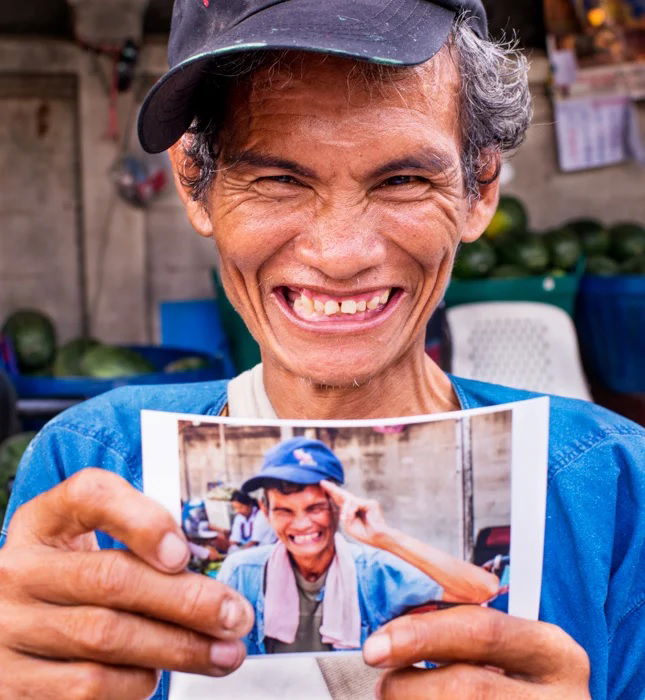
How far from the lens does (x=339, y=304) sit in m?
1.23

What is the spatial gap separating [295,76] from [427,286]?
0.33 m

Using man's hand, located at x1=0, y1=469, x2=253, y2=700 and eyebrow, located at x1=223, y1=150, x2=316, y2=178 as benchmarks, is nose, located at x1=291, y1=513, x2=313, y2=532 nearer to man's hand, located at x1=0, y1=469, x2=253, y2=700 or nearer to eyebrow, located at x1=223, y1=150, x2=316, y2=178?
man's hand, located at x1=0, y1=469, x2=253, y2=700

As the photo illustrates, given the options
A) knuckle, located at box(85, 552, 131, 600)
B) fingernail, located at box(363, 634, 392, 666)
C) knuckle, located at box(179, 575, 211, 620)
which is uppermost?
knuckle, located at box(85, 552, 131, 600)

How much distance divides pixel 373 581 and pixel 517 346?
3.31 metres

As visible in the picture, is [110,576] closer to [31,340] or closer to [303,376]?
[303,376]

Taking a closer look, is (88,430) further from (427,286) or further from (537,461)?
(537,461)

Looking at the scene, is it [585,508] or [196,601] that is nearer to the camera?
[196,601]

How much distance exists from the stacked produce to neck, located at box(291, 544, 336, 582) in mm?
2832

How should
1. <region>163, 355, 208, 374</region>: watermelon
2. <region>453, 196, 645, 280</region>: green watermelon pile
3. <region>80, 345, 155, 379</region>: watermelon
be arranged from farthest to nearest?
<region>453, 196, 645, 280</region>: green watermelon pile
<region>80, 345, 155, 379</region>: watermelon
<region>163, 355, 208, 374</region>: watermelon

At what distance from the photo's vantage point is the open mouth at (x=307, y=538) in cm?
101

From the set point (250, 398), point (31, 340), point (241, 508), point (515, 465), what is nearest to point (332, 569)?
point (241, 508)

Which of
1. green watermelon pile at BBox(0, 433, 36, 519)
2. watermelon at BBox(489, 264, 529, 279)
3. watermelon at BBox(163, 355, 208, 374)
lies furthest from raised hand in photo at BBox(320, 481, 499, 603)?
watermelon at BBox(489, 264, 529, 279)

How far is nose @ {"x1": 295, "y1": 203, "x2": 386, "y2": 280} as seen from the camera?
1.17 metres

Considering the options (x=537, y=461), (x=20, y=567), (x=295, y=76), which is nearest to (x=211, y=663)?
(x=20, y=567)
